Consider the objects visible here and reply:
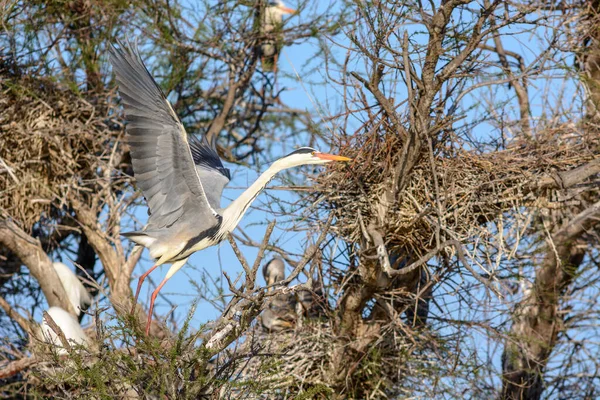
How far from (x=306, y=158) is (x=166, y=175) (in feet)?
2.06

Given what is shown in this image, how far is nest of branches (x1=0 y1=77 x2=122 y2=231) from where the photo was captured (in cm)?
559

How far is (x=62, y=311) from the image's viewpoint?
533 cm

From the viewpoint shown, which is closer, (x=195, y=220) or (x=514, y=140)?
(x=195, y=220)

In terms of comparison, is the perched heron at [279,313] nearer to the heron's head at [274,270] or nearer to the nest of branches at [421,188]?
the heron's head at [274,270]

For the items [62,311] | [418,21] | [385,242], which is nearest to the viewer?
[418,21]

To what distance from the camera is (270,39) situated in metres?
6.11

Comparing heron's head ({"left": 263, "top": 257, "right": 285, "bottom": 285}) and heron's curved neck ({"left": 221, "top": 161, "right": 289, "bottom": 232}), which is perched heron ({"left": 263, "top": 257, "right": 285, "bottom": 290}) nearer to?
heron's head ({"left": 263, "top": 257, "right": 285, "bottom": 285})

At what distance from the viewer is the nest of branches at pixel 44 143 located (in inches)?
220

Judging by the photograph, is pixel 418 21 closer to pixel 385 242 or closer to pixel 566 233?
pixel 385 242

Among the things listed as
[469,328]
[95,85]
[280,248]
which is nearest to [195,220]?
[280,248]

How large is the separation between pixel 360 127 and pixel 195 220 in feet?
2.92

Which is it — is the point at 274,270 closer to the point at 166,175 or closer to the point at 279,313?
the point at 279,313

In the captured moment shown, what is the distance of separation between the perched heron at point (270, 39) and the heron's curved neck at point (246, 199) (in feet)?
7.14

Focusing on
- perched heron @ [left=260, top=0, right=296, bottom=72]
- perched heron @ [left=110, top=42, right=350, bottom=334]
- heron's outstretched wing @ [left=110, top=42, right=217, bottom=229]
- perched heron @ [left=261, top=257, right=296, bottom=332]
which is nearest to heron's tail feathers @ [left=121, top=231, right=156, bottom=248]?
perched heron @ [left=110, top=42, right=350, bottom=334]
